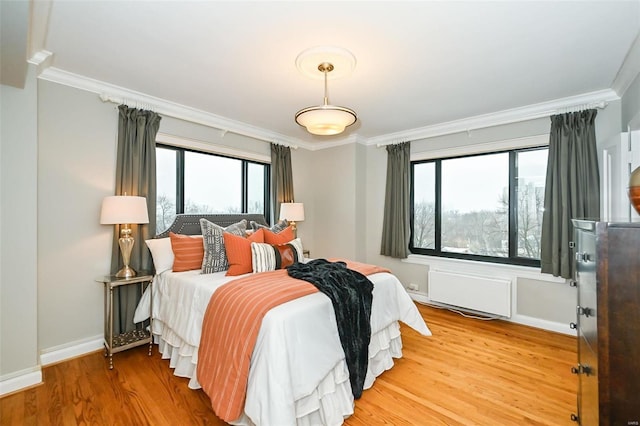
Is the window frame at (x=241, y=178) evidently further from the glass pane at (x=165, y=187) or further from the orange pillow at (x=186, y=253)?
the orange pillow at (x=186, y=253)

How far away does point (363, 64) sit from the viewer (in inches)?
96.9

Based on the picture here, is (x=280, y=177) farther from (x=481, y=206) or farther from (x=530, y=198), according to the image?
(x=530, y=198)

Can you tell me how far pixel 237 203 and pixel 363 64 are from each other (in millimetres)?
2609

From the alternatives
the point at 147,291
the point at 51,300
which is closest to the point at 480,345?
the point at 147,291

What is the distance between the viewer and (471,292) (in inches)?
148

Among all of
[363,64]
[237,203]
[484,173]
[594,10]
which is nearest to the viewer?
[594,10]

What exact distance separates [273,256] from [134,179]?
1637 mm

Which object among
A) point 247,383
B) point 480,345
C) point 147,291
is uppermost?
point 147,291

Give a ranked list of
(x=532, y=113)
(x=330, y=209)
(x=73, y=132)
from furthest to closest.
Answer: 1. (x=330, y=209)
2. (x=532, y=113)
3. (x=73, y=132)

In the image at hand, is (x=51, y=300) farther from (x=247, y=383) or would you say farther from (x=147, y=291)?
(x=247, y=383)

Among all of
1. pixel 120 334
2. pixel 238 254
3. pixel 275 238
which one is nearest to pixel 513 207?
pixel 275 238

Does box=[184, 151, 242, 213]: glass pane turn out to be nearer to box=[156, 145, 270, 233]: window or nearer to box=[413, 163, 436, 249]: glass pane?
box=[156, 145, 270, 233]: window

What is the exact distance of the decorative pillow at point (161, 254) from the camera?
2846 millimetres

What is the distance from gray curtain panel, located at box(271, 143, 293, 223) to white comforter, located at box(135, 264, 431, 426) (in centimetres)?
200
